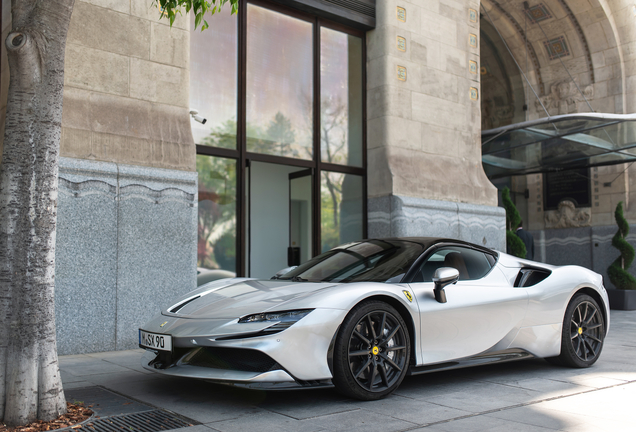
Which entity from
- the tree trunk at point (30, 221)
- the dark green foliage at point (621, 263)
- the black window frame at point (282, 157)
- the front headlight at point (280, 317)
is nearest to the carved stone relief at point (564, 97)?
the dark green foliage at point (621, 263)

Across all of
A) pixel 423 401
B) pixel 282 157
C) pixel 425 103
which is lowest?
pixel 423 401

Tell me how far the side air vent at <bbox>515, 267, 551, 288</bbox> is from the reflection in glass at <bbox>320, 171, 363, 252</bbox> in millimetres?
4982

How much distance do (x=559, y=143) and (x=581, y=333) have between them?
9.05 meters

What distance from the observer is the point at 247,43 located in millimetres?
9180

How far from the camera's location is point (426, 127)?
10836mm

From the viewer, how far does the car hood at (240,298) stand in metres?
4.01

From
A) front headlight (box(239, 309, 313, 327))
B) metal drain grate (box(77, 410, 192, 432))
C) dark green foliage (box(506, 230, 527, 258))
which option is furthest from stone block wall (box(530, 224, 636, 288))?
metal drain grate (box(77, 410, 192, 432))

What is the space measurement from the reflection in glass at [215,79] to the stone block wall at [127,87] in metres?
0.69

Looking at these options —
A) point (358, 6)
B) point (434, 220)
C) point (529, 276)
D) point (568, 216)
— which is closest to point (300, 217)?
point (434, 220)

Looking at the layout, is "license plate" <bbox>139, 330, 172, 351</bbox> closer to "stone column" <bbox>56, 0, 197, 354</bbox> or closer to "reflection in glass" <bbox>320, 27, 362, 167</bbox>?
"stone column" <bbox>56, 0, 197, 354</bbox>

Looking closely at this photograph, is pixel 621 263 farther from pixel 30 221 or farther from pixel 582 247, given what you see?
pixel 30 221

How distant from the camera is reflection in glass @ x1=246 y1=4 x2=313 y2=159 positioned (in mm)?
9242

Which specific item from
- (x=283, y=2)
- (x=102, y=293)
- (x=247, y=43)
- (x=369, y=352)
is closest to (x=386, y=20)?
(x=283, y=2)

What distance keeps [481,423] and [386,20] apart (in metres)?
8.43
